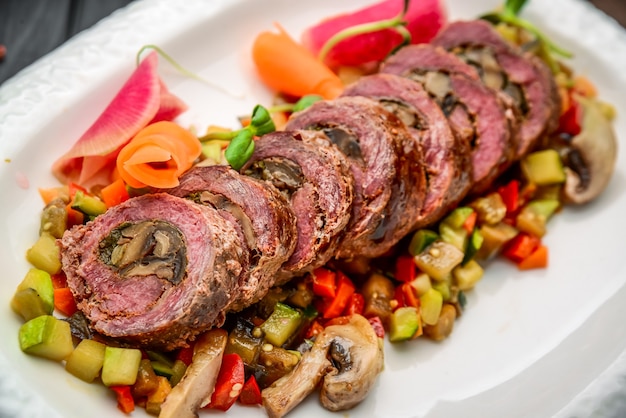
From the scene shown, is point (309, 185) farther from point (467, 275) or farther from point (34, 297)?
point (34, 297)

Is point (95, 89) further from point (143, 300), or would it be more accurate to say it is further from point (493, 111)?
point (493, 111)

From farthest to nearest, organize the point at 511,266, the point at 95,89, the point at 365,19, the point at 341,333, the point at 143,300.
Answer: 1. the point at 365,19
2. the point at 511,266
3. the point at 95,89
4. the point at 341,333
5. the point at 143,300

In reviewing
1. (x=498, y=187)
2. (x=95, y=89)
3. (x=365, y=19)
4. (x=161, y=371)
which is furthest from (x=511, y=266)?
(x=95, y=89)

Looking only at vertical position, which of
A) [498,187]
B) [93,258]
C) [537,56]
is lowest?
[498,187]

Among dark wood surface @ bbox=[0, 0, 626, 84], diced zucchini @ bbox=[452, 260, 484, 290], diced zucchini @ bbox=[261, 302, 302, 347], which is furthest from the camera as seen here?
dark wood surface @ bbox=[0, 0, 626, 84]

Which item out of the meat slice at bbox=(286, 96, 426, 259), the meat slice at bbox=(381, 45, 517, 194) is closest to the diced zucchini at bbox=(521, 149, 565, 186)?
the meat slice at bbox=(381, 45, 517, 194)

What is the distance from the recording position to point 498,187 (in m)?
4.66

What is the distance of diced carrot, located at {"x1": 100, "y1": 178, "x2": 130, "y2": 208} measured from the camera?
3.72 metres

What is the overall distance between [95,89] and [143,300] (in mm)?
1550

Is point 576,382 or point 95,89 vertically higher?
point 95,89

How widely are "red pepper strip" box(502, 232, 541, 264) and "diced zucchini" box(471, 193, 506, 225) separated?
212 mm

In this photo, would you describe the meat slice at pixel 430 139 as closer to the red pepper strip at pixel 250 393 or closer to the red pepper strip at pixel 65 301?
the red pepper strip at pixel 250 393

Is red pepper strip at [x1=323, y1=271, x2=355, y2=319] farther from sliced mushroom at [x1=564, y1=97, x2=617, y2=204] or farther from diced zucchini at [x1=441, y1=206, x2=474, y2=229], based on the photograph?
sliced mushroom at [x1=564, y1=97, x2=617, y2=204]

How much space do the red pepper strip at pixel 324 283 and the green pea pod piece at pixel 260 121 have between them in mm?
821
